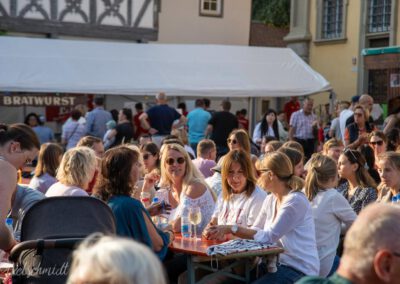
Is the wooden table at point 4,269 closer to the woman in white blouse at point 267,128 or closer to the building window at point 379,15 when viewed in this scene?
the woman in white blouse at point 267,128

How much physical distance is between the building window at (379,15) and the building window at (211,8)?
681cm

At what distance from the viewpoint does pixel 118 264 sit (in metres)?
2.18

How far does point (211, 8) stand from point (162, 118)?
13303 millimetres

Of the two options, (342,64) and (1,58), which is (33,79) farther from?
(342,64)

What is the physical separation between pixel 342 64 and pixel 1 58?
10365 millimetres

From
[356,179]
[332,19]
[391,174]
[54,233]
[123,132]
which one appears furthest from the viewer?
[332,19]

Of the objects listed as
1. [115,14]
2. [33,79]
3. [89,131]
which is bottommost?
[89,131]

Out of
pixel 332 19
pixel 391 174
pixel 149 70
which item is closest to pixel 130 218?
pixel 391 174

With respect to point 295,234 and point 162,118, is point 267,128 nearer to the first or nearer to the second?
point 162,118

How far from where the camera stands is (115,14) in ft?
75.4

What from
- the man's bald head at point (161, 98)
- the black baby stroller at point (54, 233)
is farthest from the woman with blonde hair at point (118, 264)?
the man's bald head at point (161, 98)

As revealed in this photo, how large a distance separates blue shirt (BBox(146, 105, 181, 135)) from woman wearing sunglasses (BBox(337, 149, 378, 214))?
7.17 metres

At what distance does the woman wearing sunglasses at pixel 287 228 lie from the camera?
17.6 ft

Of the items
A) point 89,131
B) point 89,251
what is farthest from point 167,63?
point 89,251
